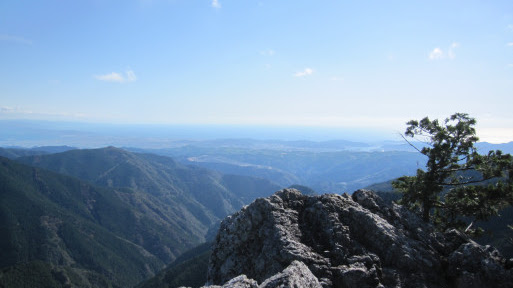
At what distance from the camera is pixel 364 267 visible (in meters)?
13.7

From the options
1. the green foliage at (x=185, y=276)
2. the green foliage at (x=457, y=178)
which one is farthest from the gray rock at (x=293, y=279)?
the green foliage at (x=185, y=276)

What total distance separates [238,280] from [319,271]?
4.10m

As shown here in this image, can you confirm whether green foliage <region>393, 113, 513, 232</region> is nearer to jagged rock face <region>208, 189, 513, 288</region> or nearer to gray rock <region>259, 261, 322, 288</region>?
jagged rock face <region>208, 189, 513, 288</region>

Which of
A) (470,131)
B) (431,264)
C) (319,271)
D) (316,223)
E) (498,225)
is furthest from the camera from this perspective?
(498,225)

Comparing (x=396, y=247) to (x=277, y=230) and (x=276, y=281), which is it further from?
(x=276, y=281)

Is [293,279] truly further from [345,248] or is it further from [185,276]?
[185,276]

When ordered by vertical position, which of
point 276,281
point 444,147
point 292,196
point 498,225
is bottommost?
point 498,225

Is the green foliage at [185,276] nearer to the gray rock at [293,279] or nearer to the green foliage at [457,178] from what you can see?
the green foliage at [457,178]

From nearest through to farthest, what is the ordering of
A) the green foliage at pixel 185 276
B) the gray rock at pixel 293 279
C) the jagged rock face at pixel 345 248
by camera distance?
the gray rock at pixel 293 279 → the jagged rock face at pixel 345 248 → the green foliage at pixel 185 276

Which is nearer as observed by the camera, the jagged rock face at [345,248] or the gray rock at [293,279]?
the gray rock at [293,279]

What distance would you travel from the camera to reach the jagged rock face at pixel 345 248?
13.8 metres

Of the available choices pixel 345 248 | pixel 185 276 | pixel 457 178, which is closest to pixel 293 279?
pixel 345 248

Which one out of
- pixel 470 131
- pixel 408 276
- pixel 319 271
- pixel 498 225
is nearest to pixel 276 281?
pixel 319 271

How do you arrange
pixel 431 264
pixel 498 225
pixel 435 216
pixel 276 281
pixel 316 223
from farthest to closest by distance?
pixel 498 225, pixel 435 216, pixel 316 223, pixel 431 264, pixel 276 281
